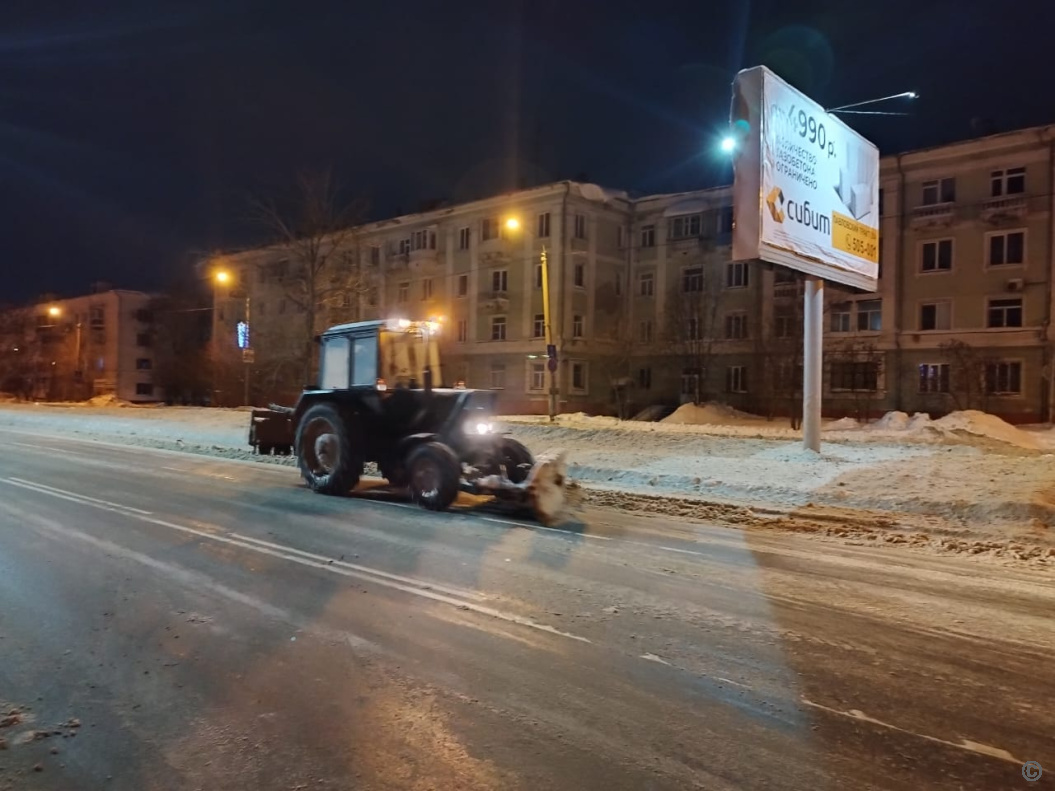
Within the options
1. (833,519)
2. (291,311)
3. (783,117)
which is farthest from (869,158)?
(291,311)

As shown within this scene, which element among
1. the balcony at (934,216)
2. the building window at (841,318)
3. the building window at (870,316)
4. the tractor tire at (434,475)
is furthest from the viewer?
the building window at (841,318)

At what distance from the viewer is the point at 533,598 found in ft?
23.3

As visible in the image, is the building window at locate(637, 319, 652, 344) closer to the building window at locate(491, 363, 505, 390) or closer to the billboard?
the building window at locate(491, 363, 505, 390)

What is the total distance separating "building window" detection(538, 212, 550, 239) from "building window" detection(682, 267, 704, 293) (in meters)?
8.13

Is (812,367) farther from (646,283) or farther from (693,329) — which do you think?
(646,283)

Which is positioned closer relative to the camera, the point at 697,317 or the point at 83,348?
the point at 697,317

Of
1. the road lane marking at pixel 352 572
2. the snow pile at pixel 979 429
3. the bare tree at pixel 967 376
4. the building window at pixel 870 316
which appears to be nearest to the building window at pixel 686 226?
the building window at pixel 870 316

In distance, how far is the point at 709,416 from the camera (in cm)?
3497

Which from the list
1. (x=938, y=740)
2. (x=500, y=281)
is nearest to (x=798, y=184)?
(x=938, y=740)

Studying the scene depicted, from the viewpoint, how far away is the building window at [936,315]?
118 feet

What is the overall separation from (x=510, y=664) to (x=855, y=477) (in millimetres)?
10950

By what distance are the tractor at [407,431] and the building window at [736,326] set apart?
1220 inches

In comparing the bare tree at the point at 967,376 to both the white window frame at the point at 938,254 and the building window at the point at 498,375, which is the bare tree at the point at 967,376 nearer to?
the white window frame at the point at 938,254

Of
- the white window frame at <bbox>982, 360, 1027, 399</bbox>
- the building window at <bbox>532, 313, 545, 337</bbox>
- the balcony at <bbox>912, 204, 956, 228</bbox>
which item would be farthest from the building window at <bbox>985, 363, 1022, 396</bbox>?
the building window at <bbox>532, 313, 545, 337</bbox>
